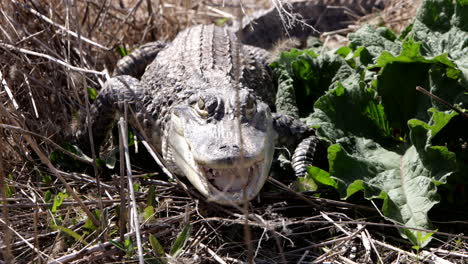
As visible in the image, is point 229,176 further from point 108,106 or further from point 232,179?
point 108,106

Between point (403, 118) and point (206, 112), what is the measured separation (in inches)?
43.6

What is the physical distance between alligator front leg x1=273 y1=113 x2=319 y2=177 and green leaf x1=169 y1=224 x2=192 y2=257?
3.38ft

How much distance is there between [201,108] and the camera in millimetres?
3035

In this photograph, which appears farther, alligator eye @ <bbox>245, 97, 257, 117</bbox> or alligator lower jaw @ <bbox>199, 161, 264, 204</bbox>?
alligator eye @ <bbox>245, 97, 257, 117</bbox>

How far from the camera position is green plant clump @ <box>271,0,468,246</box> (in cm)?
284

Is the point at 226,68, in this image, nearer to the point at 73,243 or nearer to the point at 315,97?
the point at 315,97

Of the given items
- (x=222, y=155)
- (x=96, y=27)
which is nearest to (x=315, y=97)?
(x=222, y=155)

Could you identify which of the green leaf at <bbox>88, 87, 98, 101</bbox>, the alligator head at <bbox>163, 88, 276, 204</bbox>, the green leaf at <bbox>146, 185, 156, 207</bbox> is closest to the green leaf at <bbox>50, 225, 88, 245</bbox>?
the green leaf at <bbox>146, 185, 156, 207</bbox>

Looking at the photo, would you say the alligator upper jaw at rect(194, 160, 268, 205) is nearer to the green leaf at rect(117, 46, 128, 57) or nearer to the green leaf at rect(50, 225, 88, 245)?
the green leaf at rect(50, 225, 88, 245)

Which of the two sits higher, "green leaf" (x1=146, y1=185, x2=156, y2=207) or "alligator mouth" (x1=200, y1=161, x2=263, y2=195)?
"alligator mouth" (x1=200, y1=161, x2=263, y2=195)

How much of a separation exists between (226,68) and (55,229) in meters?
1.51

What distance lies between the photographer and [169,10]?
4891mm

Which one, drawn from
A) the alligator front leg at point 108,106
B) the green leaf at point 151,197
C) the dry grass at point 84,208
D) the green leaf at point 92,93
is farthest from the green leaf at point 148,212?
the green leaf at point 92,93

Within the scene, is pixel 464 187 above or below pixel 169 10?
below
